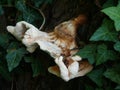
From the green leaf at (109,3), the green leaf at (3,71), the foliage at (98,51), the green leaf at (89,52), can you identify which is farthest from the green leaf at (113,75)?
the green leaf at (3,71)

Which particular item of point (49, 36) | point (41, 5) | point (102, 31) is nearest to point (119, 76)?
point (102, 31)

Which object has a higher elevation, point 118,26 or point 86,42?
point 118,26

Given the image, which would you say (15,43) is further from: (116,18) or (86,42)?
(116,18)

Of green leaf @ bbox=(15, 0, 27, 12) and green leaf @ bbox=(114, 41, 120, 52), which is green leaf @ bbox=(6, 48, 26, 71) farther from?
green leaf @ bbox=(114, 41, 120, 52)

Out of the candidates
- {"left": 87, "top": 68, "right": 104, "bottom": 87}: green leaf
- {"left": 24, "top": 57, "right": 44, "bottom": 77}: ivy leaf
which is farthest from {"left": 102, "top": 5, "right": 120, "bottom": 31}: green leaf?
{"left": 24, "top": 57, "right": 44, "bottom": 77}: ivy leaf

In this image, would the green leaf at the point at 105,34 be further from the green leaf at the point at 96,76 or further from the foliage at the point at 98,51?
the green leaf at the point at 96,76

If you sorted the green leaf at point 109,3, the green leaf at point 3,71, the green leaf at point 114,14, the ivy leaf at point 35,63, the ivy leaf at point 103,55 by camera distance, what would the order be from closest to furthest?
the green leaf at point 114,14
the ivy leaf at point 103,55
the green leaf at point 109,3
the ivy leaf at point 35,63
the green leaf at point 3,71

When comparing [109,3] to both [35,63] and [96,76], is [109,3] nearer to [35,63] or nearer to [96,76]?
[96,76]
